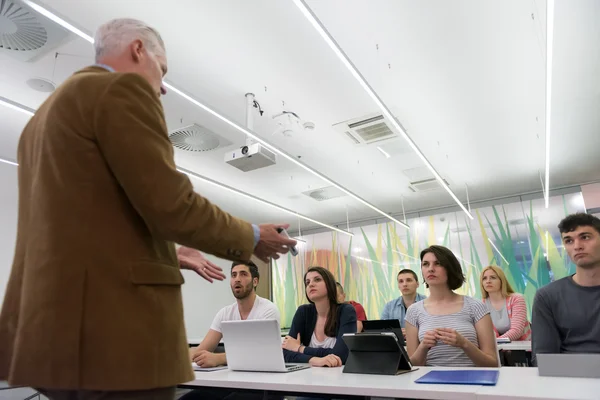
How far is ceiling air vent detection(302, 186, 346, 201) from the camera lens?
23.0 ft

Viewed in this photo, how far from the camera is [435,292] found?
246cm

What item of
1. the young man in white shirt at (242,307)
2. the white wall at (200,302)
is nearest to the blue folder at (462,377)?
the young man in white shirt at (242,307)

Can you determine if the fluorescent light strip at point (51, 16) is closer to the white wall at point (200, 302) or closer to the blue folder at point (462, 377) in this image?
the blue folder at point (462, 377)

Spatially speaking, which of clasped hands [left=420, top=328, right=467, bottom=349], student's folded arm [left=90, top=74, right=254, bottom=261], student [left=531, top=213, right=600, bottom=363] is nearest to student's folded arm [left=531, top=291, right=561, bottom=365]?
student [left=531, top=213, right=600, bottom=363]

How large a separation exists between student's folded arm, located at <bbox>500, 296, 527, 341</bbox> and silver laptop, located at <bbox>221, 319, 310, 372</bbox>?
2.50m

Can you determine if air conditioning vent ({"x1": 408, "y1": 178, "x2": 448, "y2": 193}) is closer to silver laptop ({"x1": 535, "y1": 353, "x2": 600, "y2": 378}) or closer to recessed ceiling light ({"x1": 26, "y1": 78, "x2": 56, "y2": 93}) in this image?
recessed ceiling light ({"x1": 26, "y1": 78, "x2": 56, "y2": 93})

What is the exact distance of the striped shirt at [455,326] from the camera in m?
2.15

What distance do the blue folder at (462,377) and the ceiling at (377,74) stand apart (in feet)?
8.88

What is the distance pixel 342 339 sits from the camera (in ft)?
7.59

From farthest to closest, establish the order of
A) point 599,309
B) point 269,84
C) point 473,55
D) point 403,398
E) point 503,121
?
point 503,121 < point 269,84 < point 473,55 < point 599,309 < point 403,398

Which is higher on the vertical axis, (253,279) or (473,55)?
(473,55)

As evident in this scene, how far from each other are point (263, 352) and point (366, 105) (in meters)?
3.28

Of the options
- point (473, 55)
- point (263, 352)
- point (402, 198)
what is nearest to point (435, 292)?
point (263, 352)

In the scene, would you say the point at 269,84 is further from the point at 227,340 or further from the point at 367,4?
the point at 227,340
